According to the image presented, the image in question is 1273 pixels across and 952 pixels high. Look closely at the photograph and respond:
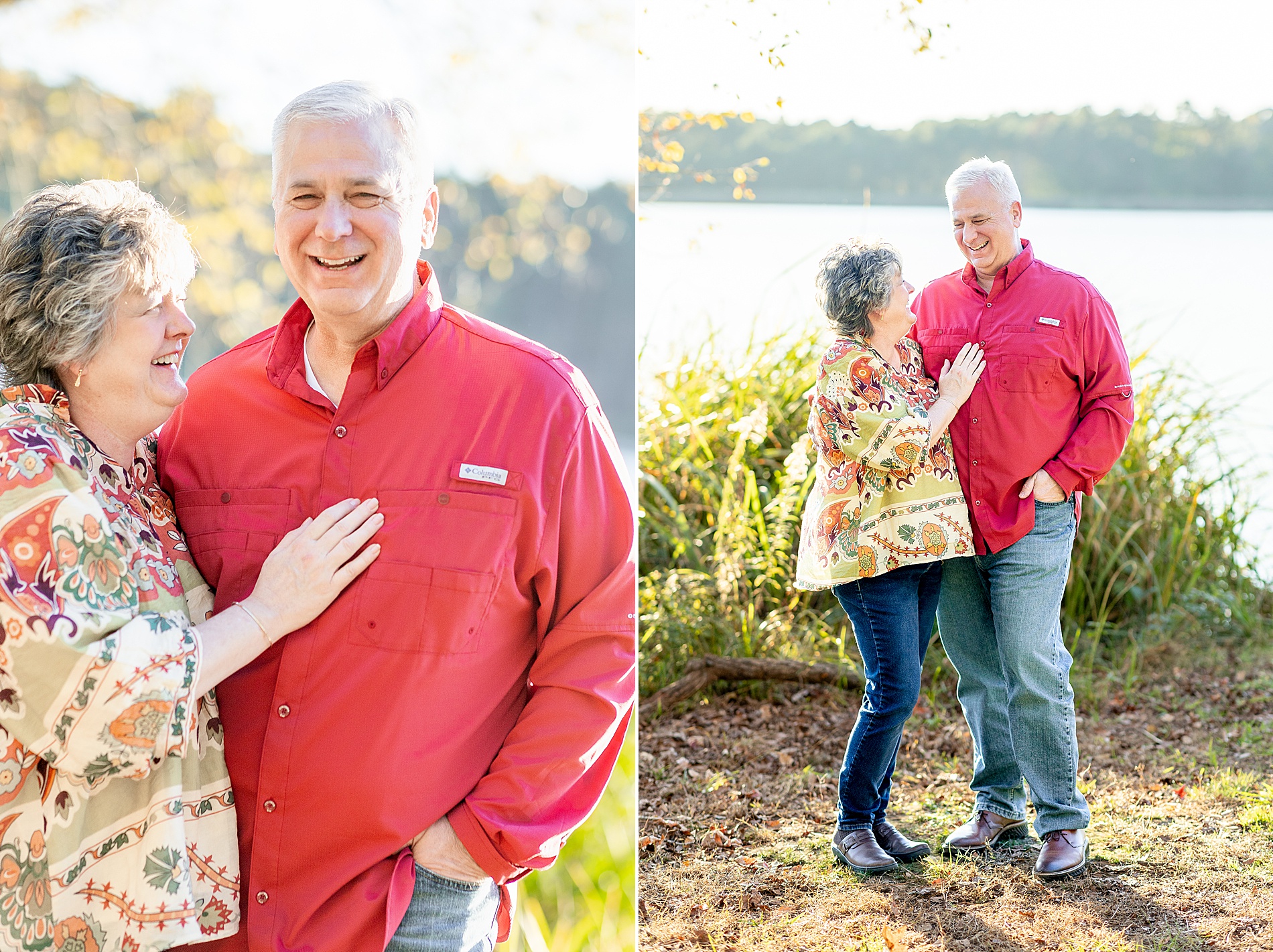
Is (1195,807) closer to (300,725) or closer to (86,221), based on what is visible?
(300,725)

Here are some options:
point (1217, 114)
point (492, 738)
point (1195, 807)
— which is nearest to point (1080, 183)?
point (1217, 114)

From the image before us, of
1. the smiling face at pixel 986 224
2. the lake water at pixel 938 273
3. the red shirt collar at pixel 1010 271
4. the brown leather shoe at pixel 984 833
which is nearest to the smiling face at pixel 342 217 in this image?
the smiling face at pixel 986 224

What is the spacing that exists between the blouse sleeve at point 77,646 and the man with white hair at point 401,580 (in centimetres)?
20

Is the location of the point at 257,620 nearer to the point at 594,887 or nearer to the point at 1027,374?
the point at 1027,374

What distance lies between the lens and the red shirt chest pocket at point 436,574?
6.21 feet

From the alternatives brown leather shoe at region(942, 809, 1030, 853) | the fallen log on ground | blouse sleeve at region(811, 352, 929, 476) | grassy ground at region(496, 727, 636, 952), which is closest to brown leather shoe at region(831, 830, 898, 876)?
brown leather shoe at region(942, 809, 1030, 853)

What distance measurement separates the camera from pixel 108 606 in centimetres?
167

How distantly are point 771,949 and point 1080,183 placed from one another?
176 inches

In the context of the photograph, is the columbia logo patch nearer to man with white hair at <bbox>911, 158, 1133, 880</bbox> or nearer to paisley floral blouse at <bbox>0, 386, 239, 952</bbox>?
paisley floral blouse at <bbox>0, 386, 239, 952</bbox>

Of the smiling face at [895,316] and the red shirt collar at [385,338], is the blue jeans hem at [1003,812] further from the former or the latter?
the red shirt collar at [385,338]

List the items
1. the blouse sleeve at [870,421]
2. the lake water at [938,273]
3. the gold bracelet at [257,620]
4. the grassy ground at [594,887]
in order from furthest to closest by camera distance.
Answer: the lake water at [938,273]
the grassy ground at [594,887]
the blouse sleeve at [870,421]
the gold bracelet at [257,620]

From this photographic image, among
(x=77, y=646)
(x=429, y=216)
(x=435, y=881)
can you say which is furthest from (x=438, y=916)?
(x=429, y=216)

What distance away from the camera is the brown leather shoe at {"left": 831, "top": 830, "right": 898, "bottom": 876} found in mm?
3188

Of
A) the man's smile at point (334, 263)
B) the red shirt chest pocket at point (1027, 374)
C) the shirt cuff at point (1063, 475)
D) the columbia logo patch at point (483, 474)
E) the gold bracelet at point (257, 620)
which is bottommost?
the gold bracelet at point (257, 620)
